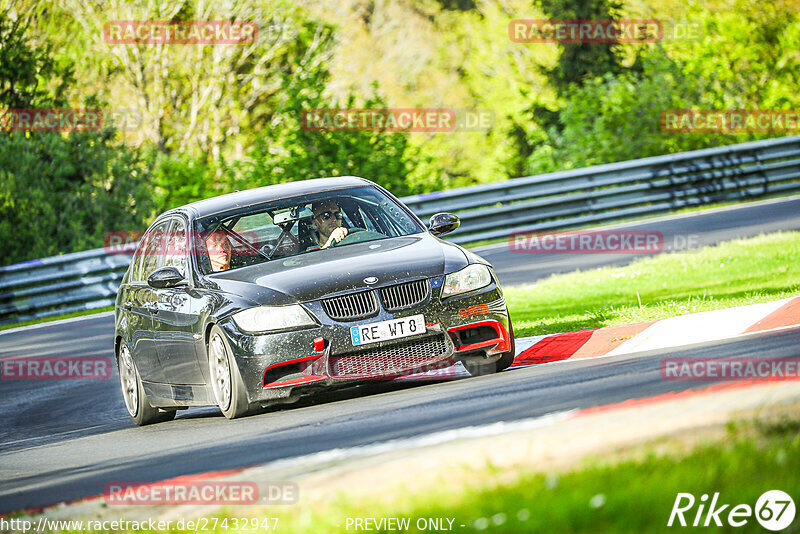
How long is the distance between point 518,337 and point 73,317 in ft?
35.3

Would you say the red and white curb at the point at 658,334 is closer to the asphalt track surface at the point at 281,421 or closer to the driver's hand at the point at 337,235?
the asphalt track surface at the point at 281,421

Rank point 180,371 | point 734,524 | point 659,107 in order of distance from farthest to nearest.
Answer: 1. point 659,107
2. point 180,371
3. point 734,524

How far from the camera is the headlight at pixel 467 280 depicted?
28.6ft

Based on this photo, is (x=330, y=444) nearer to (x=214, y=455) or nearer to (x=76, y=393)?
(x=214, y=455)

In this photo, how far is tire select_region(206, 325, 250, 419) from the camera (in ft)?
28.0

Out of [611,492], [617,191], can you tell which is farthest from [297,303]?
[617,191]

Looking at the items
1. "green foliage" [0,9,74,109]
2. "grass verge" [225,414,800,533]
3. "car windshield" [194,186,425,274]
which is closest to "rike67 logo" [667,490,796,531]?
"grass verge" [225,414,800,533]

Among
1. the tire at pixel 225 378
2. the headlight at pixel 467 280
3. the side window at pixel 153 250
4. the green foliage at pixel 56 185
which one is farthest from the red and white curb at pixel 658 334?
the green foliage at pixel 56 185

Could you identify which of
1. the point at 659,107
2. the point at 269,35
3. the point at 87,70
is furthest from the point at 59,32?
the point at 659,107

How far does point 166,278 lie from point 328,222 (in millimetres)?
1328

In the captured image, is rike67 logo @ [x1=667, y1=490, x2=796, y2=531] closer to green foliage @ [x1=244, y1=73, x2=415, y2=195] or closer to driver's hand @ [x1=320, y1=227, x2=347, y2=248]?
driver's hand @ [x1=320, y1=227, x2=347, y2=248]

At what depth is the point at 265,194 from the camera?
33.3 ft

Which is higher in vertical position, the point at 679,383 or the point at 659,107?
the point at 679,383

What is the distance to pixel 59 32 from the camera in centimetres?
3616
